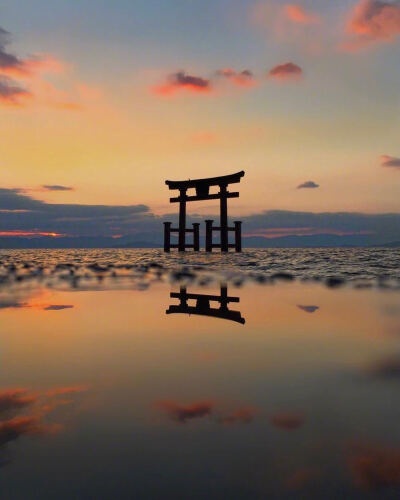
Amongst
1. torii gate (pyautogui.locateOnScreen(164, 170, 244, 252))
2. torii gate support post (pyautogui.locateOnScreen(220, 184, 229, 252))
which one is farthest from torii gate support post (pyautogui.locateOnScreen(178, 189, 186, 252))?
torii gate support post (pyautogui.locateOnScreen(220, 184, 229, 252))

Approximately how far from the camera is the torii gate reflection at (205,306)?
16.0 feet

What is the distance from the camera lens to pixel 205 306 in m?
5.70

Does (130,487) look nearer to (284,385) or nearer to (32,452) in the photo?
(32,452)

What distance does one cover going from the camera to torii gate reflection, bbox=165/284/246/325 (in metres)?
4.88

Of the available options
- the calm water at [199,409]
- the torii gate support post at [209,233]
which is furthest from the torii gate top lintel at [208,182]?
the calm water at [199,409]

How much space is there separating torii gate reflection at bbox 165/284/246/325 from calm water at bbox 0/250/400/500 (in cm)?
52

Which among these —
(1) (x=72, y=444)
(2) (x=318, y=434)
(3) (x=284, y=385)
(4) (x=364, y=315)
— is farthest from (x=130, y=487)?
(4) (x=364, y=315)

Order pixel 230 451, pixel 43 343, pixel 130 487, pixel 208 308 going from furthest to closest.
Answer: pixel 208 308 < pixel 43 343 < pixel 230 451 < pixel 130 487

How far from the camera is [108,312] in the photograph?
196 inches

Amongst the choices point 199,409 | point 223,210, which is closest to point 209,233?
point 223,210

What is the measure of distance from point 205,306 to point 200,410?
3700mm

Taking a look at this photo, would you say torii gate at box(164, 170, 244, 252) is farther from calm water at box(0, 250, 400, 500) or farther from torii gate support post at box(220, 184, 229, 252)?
calm water at box(0, 250, 400, 500)

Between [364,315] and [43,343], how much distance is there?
359 cm

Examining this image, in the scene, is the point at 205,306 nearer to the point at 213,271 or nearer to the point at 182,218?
the point at 213,271
